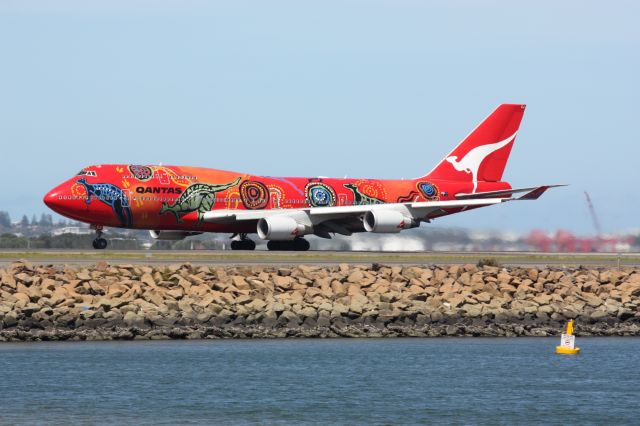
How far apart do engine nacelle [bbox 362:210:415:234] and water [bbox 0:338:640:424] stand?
20.9 metres

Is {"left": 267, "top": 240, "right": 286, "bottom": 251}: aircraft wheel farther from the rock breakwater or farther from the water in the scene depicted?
the water

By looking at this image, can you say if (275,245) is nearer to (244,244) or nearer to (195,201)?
(244,244)

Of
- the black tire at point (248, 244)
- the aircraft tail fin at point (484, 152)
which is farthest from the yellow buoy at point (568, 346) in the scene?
the aircraft tail fin at point (484, 152)

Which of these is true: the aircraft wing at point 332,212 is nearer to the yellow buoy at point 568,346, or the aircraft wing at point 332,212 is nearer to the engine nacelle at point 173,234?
the engine nacelle at point 173,234

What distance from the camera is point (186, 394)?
27359mm

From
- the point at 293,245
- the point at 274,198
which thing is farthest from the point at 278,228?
the point at 293,245

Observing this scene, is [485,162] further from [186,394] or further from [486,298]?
[186,394]

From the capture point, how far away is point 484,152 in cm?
6538

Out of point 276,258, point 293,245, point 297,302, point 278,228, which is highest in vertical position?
point 278,228

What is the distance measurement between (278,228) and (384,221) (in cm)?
498

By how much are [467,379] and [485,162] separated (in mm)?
36562

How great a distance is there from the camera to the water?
25594mm

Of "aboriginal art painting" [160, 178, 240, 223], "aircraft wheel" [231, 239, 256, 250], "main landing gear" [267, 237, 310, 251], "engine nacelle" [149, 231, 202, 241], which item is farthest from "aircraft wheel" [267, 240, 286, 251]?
"aboriginal art painting" [160, 178, 240, 223]

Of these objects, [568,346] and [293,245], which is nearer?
[568,346]
